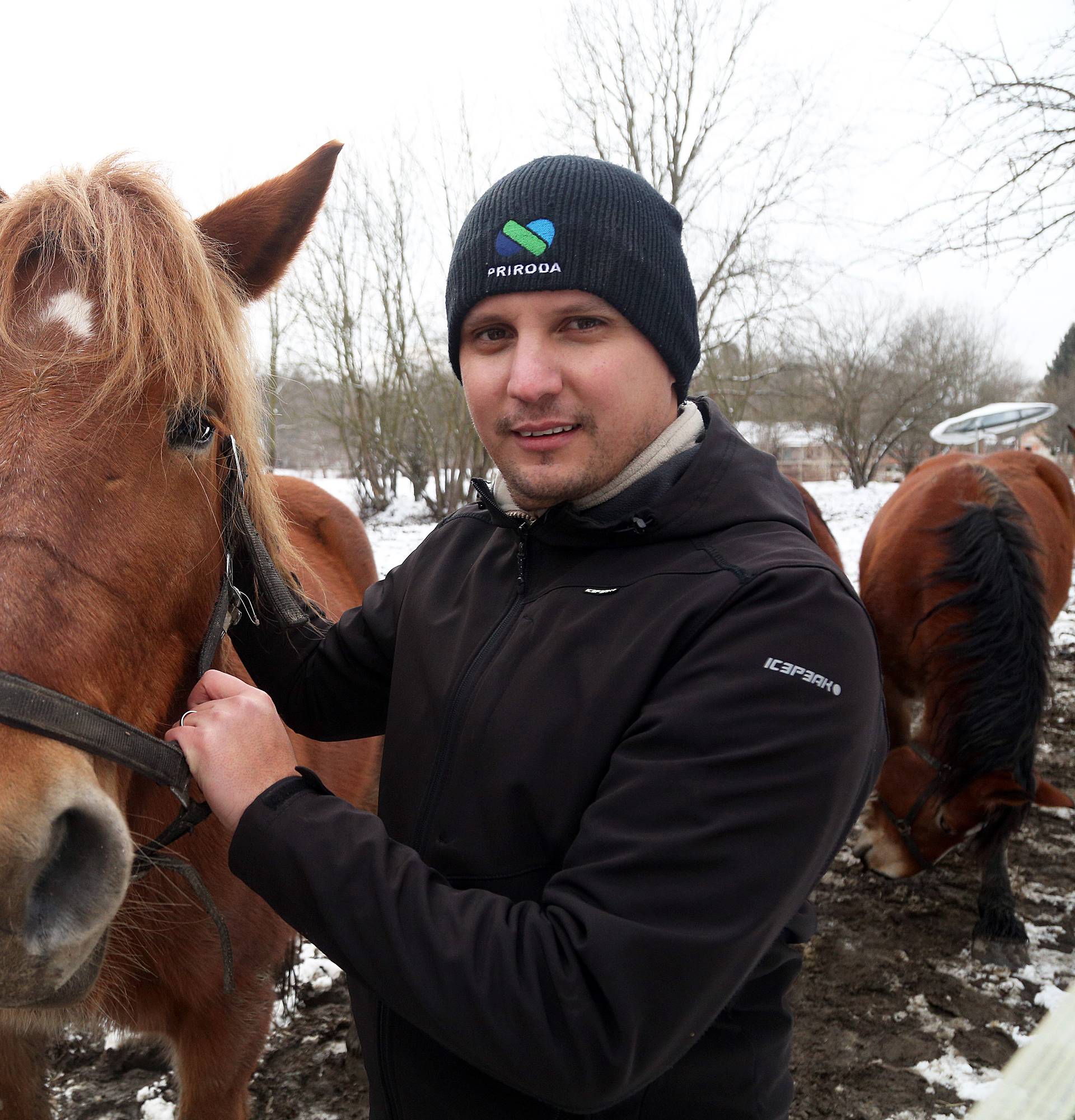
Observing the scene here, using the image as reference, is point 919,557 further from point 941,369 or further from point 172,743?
point 941,369

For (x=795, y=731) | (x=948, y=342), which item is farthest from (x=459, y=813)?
(x=948, y=342)

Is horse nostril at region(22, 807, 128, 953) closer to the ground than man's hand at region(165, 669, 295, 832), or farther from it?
closer to the ground

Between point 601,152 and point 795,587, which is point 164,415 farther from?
point 601,152

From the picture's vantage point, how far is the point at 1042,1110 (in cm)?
114

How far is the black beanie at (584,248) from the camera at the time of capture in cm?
127

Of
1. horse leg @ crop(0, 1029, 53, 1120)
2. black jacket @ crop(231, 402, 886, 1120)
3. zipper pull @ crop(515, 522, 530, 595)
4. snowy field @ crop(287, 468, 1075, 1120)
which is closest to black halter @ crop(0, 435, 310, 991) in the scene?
black jacket @ crop(231, 402, 886, 1120)

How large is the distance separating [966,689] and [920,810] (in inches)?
22.6

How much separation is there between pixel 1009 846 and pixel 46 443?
15.8 feet

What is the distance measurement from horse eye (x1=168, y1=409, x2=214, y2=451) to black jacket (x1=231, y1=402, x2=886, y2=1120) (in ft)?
1.78

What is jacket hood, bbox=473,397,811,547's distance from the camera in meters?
1.24

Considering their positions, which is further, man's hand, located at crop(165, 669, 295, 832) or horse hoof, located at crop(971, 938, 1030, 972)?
horse hoof, located at crop(971, 938, 1030, 972)

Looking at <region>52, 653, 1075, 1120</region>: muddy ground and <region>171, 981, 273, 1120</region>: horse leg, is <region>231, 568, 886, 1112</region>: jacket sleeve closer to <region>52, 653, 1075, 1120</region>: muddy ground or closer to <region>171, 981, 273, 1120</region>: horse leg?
<region>171, 981, 273, 1120</region>: horse leg

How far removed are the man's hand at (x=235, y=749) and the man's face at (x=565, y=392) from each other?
0.56 meters

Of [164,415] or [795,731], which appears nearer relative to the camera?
[795,731]
